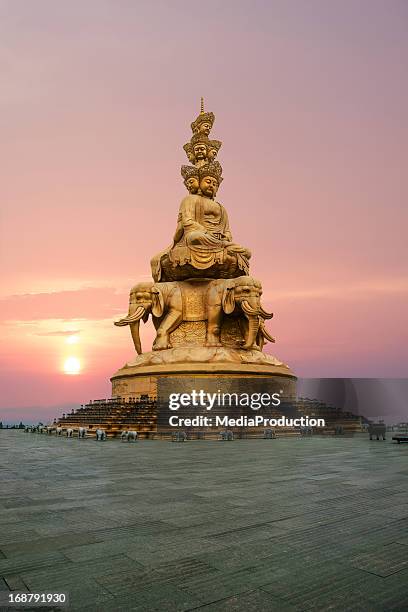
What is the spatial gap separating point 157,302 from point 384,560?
26067mm

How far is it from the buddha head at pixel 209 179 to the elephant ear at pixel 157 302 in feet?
24.7

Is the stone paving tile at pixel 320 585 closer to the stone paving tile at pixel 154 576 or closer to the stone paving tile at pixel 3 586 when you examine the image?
the stone paving tile at pixel 154 576

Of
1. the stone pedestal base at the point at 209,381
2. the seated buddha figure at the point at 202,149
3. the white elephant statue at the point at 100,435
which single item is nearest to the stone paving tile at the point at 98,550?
the white elephant statue at the point at 100,435

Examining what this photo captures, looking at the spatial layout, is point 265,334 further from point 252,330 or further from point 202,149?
point 202,149

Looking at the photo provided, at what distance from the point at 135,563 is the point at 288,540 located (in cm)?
142

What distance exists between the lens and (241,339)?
2986 cm

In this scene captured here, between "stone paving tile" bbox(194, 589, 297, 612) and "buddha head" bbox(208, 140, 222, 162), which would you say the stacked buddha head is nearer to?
"buddha head" bbox(208, 140, 222, 162)

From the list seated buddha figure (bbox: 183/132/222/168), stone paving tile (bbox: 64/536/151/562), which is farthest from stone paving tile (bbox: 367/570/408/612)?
seated buddha figure (bbox: 183/132/222/168)

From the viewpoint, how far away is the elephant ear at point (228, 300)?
28406mm

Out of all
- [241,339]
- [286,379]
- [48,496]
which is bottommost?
[48,496]

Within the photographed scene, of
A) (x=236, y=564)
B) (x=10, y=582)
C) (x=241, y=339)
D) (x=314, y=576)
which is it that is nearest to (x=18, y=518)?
(x=10, y=582)

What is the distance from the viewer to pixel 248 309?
27359 mm

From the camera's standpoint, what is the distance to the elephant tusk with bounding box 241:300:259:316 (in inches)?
1076

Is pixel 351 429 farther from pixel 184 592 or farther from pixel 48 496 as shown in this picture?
pixel 184 592
